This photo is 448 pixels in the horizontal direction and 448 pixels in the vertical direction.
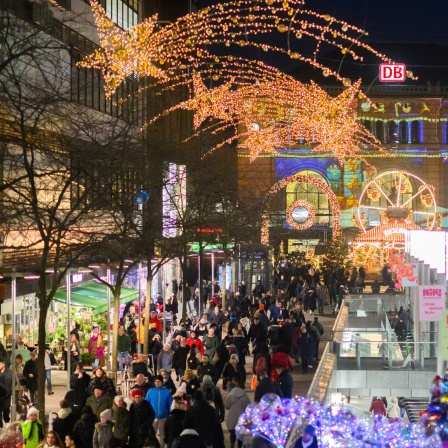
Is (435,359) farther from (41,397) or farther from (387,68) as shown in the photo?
(387,68)

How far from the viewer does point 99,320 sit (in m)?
32.8

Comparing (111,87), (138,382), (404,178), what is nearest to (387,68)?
(404,178)

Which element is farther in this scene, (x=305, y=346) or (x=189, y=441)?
(x=305, y=346)

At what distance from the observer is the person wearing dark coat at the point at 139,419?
17.0 metres

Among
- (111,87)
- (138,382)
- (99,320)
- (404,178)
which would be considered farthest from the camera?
(404,178)

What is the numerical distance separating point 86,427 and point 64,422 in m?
0.29

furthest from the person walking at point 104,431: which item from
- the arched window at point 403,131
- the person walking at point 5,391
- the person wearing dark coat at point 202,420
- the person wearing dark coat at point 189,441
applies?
the arched window at point 403,131

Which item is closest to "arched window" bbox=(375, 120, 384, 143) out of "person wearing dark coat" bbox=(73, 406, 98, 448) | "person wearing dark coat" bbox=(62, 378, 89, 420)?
"person wearing dark coat" bbox=(62, 378, 89, 420)

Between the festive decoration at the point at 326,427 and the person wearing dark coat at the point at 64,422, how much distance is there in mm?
2496

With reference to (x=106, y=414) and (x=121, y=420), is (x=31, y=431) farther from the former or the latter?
(x=121, y=420)

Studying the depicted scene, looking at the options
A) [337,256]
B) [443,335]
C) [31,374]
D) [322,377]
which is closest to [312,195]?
[337,256]

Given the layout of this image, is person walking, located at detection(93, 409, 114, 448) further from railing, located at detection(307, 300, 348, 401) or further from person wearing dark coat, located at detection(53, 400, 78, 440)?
railing, located at detection(307, 300, 348, 401)

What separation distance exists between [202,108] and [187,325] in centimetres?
1194

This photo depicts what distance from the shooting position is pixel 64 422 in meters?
16.3
